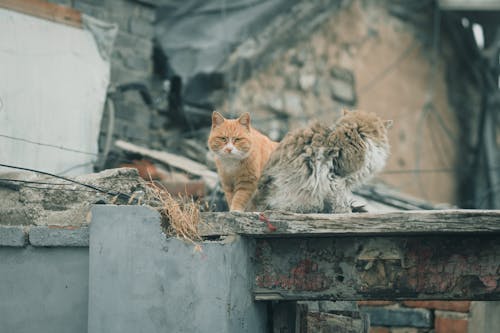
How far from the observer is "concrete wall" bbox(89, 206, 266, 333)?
4965 mm

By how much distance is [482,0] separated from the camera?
13586 millimetres

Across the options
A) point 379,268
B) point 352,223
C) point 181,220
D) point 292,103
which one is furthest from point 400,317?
point 292,103

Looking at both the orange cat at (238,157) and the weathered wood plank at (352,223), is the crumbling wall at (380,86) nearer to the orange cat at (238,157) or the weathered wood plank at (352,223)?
the orange cat at (238,157)

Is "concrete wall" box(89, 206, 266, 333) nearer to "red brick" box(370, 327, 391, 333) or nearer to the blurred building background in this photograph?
"red brick" box(370, 327, 391, 333)

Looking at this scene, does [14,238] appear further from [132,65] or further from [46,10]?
[132,65]

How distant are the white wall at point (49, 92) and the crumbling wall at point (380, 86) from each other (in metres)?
2.95

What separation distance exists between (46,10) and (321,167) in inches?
142

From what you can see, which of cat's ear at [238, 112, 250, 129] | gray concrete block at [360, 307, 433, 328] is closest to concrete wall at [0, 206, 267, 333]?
cat's ear at [238, 112, 250, 129]

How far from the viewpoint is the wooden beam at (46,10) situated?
7.89 metres

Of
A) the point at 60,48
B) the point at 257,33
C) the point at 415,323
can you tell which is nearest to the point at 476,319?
the point at 415,323

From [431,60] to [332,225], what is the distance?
1017 cm

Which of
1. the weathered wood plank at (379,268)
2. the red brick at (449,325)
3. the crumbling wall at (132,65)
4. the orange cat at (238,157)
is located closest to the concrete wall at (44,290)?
the weathered wood plank at (379,268)

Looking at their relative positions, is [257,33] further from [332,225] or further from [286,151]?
[332,225]

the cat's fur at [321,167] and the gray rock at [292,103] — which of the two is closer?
the cat's fur at [321,167]
